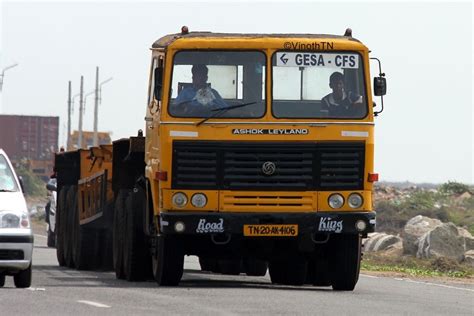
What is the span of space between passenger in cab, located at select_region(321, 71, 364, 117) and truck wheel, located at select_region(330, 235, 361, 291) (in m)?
1.58

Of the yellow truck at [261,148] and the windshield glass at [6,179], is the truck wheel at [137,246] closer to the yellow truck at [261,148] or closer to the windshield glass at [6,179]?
the yellow truck at [261,148]

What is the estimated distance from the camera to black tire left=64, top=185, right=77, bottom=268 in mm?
28422

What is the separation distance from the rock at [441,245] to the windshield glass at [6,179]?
16421 millimetres

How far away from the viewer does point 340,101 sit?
20.9 meters

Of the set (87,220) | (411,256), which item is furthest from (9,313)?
(411,256)

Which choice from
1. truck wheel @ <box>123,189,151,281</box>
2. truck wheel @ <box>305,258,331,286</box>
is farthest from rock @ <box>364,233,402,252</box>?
truck wheel @ <box>123,189,151,281</box>

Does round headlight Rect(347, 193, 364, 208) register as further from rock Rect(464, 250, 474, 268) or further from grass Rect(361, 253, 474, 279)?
rock Rect(464, 250, 474, 268)

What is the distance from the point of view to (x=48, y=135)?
98.2 m

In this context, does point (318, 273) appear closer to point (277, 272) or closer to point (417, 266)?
point (277, 272)

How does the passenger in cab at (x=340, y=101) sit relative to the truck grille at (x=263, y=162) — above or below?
above

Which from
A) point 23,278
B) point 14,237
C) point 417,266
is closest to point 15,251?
point 14,237

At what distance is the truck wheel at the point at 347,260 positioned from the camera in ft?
69.8

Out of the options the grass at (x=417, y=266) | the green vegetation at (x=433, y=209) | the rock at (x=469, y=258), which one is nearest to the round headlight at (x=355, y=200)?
the grass at (x=417, y=266)

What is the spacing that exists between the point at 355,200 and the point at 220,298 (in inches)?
119
